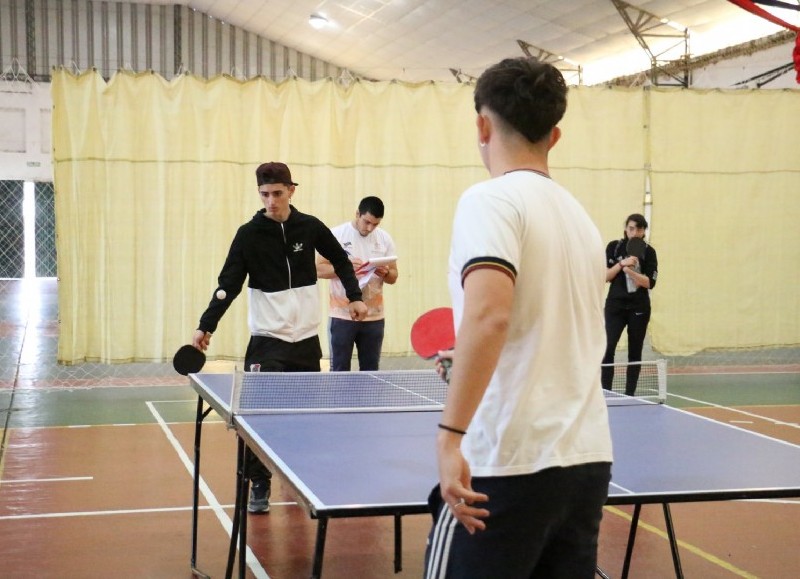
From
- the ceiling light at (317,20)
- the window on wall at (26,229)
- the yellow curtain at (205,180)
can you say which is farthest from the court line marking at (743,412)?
the window on wall at (26,229)

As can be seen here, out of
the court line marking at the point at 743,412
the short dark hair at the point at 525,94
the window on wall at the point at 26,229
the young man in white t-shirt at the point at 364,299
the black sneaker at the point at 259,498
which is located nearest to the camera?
the short dark hair at the point at 525,94

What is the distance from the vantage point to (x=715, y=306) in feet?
35.3

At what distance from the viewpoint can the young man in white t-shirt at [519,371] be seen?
1754 mm

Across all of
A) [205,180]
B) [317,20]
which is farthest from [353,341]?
[317,20]

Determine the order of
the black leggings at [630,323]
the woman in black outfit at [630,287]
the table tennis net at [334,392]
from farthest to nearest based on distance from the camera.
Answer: the black leggings at [630,323] → the woman in black outfit at [630,287] → the table tennis net at [334,392]

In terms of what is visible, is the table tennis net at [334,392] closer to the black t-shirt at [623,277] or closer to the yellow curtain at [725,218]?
the black t-shirt at [623,277]

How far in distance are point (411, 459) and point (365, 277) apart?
3.67m

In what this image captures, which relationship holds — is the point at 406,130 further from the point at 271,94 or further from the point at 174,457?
the point at 174,457

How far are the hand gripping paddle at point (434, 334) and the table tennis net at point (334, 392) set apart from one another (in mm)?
1314

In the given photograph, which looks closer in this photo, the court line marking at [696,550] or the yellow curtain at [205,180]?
the court line marking at [696,550]

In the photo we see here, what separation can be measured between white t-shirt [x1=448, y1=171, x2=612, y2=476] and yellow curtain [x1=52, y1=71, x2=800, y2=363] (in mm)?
7888

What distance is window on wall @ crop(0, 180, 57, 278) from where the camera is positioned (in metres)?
21.6

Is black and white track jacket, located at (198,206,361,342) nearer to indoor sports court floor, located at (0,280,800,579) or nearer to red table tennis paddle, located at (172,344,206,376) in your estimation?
red table tennis paddle, located at (172,344,206,376)

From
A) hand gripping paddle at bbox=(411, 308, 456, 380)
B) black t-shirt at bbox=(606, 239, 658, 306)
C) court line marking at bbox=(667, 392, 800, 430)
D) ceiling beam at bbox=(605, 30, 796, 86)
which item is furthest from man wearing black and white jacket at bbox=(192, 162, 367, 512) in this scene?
ceiling beam at bbox=(605, 30, 796, 86)
